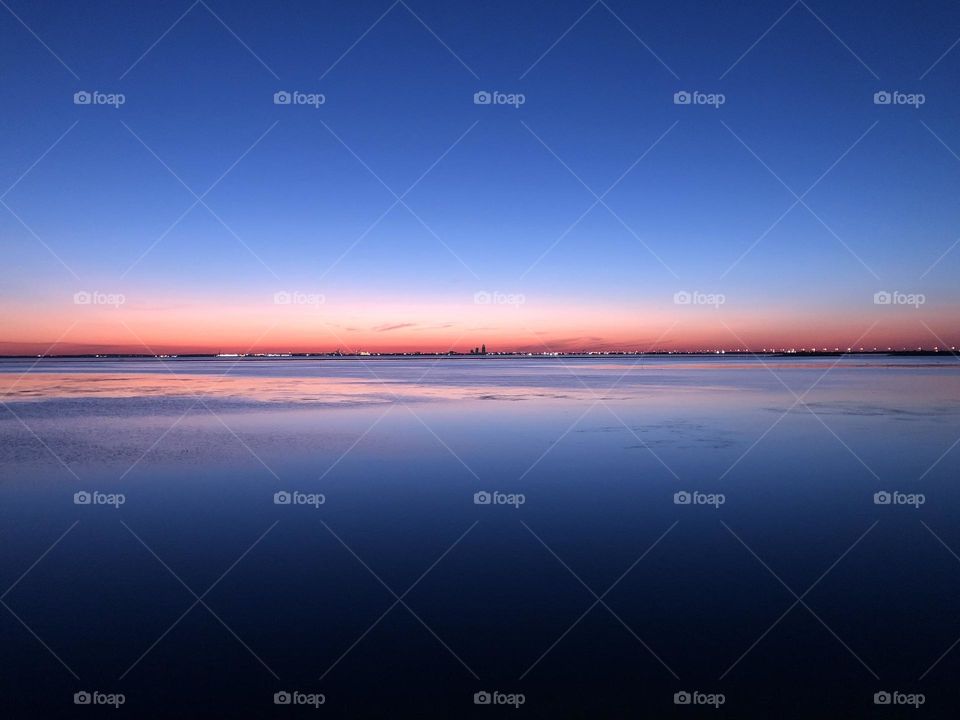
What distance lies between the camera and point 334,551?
7.58m

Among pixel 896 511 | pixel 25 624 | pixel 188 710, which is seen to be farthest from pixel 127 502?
pixel 896 511

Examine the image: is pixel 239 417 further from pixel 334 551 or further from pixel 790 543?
pixel 790 543

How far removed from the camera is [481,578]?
675 cm

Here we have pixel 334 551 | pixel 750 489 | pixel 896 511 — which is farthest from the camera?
pixel 750 489

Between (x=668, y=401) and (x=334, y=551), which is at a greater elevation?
(x=668, y=401)

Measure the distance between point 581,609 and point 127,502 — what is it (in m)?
7.27

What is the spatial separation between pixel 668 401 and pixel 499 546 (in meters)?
18.9

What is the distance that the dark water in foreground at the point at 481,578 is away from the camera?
482cm

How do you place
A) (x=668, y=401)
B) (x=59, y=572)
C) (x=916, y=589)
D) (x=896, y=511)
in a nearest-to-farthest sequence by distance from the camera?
(x=916, y=589) → (x=59, y=572) → (x=896, y=511) → (x=668, y=401)

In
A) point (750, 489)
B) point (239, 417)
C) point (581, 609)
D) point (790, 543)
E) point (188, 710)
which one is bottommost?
point (188, 710)

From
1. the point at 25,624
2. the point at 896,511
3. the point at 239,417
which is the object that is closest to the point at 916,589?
the point at 896,511

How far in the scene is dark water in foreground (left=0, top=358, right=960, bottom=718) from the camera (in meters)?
4.82

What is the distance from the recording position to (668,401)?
82.3ft

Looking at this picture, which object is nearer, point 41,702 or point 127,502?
point 41,702
